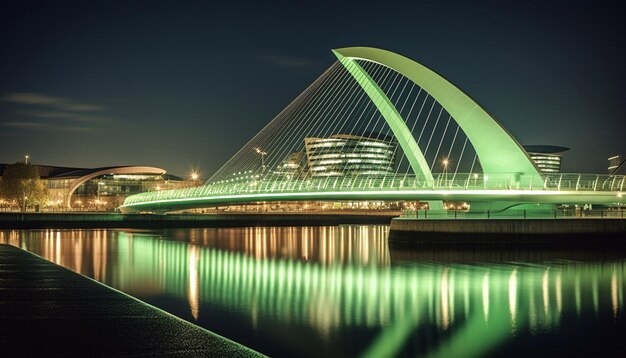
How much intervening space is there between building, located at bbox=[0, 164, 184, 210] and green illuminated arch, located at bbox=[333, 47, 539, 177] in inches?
2635

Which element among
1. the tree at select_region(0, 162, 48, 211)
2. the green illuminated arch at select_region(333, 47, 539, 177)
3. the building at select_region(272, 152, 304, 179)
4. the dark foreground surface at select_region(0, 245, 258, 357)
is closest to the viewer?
the dark foreground surface at select_region(0, 245, 258, 357)

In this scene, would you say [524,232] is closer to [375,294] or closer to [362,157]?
[375,294]

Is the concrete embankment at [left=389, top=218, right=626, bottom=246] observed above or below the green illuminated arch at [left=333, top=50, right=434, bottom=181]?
below

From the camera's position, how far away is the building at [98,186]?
304 ft

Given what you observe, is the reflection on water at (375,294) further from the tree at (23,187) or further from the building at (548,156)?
the building at (548,156)

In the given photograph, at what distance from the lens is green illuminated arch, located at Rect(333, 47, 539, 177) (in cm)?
2906

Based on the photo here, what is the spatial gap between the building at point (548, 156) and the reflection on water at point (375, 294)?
12551 cm

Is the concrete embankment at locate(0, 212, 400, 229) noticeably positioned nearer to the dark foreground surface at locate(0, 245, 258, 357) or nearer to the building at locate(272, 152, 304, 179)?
the building at locate(272, 152, 304, 179)

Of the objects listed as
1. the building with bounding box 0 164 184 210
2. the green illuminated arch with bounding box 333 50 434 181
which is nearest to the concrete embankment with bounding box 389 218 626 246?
the green illuminated arch with bounding box 333 50 434 181

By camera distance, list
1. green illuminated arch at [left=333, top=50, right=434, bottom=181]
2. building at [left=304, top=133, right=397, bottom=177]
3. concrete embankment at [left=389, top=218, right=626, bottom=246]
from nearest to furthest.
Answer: concrete embankment at [left=389, top=218, right=626, bottom=246] → green illuminated arch at [left=333, top=50, right=434, bottom=181] → building at [left=304, top=133, right=397, bottom=177]

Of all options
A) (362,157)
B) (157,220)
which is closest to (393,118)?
(157,220)

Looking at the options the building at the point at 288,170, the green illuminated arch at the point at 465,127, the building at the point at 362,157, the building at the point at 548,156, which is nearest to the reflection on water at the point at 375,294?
the green illuminated arch at the point at 465,127

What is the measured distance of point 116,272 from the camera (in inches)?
861

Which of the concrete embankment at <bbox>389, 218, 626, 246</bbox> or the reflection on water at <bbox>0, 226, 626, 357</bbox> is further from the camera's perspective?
the concrete embankment at <bbox>389, 218, 626, 246</bbox>
